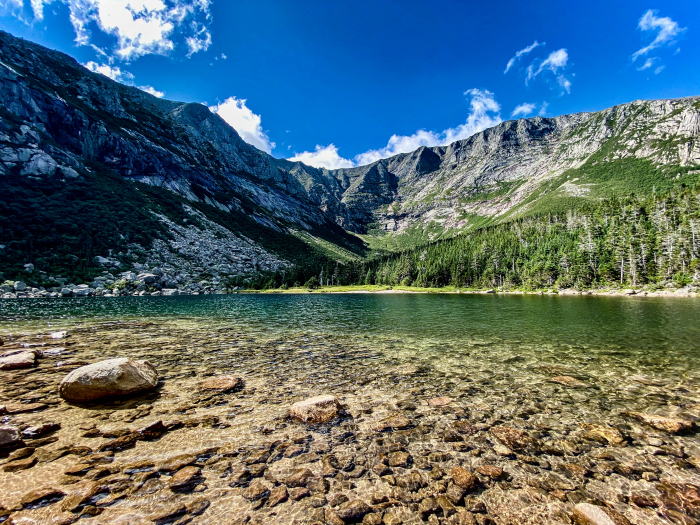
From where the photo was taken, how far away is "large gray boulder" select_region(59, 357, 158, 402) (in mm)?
11195

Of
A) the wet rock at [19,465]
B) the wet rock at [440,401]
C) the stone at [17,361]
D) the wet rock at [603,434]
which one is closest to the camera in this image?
the wet rock at [19,465]

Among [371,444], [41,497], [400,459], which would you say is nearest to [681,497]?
[400,459]

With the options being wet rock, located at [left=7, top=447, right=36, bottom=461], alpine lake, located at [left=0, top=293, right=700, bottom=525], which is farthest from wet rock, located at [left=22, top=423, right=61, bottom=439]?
wet rock, located at [left=7, top=447, right=36, bottom=461]

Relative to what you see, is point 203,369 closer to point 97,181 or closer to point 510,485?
point 510,485

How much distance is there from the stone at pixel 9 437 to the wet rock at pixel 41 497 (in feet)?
10.0

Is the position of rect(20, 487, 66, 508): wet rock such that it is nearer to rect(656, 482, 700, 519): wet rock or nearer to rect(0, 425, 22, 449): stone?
rect(0, 425, 22, 449): stone

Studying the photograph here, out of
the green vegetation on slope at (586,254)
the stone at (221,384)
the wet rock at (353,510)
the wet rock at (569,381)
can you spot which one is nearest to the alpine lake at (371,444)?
the wet rock at (353,510)

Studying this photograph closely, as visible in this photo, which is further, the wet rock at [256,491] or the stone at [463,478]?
the stone at [463,478]

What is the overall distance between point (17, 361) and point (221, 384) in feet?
40.3

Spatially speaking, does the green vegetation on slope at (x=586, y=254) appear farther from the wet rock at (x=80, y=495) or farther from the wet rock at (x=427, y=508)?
the wet rock at (x=80, y=495)

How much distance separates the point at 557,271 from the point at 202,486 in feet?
438

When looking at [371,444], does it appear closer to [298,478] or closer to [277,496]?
[298,478]

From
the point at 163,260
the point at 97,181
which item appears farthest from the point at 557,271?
the point at 97,181

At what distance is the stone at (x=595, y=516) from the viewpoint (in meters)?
5.25
